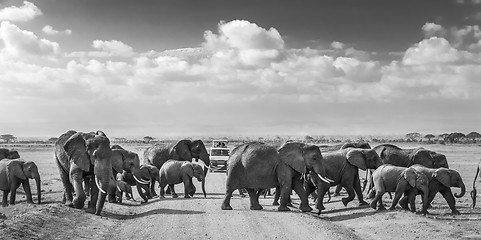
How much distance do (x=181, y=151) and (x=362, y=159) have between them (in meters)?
12.2

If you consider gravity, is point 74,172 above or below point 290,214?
above

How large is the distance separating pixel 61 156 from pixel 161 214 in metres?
5.14

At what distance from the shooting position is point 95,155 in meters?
20.3

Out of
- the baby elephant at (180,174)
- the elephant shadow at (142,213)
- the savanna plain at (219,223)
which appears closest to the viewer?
the savanna plain at (219,223)

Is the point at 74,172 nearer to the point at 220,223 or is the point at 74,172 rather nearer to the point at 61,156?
the point at 61,156

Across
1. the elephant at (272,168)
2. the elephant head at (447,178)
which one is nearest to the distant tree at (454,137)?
the elephant head at (447,178)

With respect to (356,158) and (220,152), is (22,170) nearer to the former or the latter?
(356,158)

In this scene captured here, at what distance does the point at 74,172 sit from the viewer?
21000 millimetres

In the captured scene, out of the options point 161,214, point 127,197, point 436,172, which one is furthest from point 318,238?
point 127,197

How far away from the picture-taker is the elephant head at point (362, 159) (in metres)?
25.4

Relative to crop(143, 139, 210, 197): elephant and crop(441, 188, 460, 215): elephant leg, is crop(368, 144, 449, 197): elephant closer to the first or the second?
crop(441, 188, 460, 215): elephant leg

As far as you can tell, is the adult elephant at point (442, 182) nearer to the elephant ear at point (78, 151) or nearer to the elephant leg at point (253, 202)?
the elephant leg at point (253, 202)

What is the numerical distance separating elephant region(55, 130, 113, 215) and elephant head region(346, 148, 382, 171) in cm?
1086

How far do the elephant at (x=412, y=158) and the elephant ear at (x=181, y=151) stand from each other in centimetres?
1095
